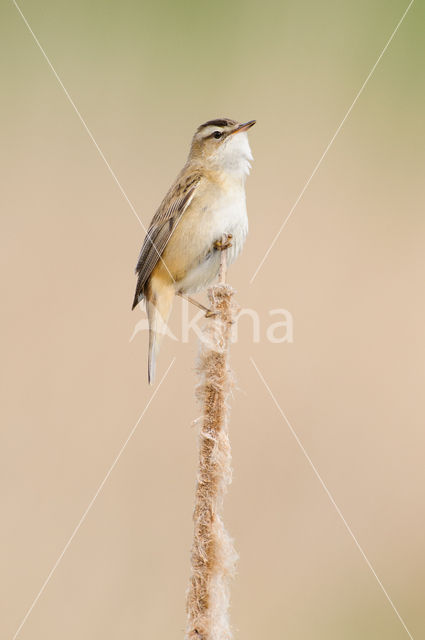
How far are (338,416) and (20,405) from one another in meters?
2.06

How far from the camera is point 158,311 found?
12.5 ft

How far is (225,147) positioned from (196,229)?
628 mm

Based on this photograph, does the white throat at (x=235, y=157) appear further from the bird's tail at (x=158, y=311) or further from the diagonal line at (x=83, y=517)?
the diagonal line at (x=83, y=517)

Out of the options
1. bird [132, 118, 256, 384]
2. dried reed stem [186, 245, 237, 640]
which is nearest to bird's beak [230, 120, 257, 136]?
bird [132, 118, 256, 384]

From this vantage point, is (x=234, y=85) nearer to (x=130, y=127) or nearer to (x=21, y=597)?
(x=130, y=127)

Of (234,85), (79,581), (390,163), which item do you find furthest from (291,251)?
(79,581)

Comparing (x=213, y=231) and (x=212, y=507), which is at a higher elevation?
(x=213, y=231)

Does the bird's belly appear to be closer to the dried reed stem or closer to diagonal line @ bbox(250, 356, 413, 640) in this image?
diagonal line @ bbox(250, 356, 413, 640)

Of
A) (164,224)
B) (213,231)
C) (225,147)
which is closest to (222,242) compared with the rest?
(213,231)

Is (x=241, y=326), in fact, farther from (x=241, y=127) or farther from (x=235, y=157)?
(x=241, y=127)

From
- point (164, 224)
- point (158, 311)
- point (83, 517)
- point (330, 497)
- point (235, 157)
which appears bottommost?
point (83, 517)

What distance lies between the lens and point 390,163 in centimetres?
514

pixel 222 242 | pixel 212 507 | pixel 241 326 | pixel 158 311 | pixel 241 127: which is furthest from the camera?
pixel 241 326

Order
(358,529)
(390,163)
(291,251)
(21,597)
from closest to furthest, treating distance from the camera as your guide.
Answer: (21,597) < (358,529) < (291,251) < (390,163)
